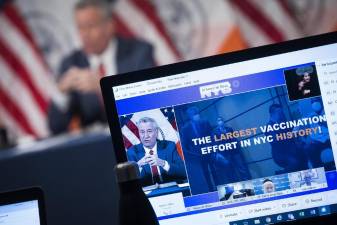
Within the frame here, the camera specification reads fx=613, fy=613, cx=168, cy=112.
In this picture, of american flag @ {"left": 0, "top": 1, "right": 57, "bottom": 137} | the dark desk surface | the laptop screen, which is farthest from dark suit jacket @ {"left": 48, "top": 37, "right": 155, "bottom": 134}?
the laptop screen

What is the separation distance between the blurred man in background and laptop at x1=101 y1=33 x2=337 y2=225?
3.42 m

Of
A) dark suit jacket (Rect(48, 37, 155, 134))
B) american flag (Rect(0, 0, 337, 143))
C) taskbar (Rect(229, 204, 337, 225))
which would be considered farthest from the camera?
dark suit jacket (Rect(48, 37, 155, 134))

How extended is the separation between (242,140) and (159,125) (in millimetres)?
152

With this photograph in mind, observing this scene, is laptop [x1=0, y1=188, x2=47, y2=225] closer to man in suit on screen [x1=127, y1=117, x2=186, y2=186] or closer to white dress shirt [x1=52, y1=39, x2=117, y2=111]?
man in suit on screen [x1=127, y1=117, x2=186, y2=186]

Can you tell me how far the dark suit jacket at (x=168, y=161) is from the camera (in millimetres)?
1105

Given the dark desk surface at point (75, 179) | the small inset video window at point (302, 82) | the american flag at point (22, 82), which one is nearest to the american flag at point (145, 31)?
the american flag at point (22, 82)

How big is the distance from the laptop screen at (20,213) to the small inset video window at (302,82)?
50 centimetres

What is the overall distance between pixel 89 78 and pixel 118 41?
35cm

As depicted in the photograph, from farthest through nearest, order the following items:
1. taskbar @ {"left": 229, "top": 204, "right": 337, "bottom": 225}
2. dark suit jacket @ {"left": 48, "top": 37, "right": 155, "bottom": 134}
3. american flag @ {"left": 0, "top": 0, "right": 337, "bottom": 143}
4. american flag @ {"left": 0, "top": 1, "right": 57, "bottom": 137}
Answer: american flag @ {"left": 0, "top": 1, "right": 57, "bottom": 137} → dark suit jacket @ {"left": 48, "top": 37, "right": 155, "bottom": 134} → american flag @ {"left": 0, "top": 0, "right": 337, "bottom": 143} → taskbar @ {"left": 229, "top": 204, "right": 337, "bottom": 225}

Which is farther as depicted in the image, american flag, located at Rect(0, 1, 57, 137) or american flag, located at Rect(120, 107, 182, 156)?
american flag, located at Rect(0, 1, 57, 137)

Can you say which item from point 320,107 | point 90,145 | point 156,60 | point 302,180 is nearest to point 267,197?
point 302,180

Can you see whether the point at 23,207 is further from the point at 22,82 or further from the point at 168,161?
the point at 22,82

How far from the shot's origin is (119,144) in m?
1.12

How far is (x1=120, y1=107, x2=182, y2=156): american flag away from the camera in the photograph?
1111mm
